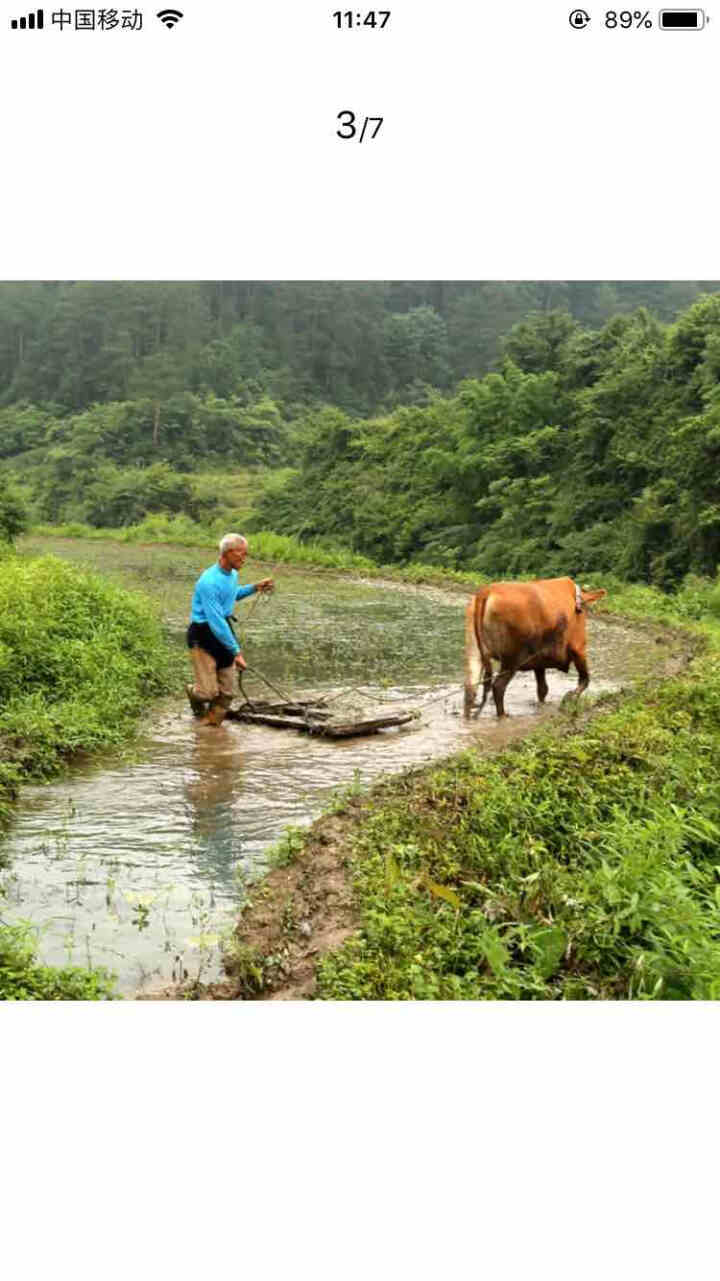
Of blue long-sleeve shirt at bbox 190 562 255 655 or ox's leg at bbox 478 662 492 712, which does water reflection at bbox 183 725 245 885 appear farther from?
ox's leg at bbox 478 662 492 712

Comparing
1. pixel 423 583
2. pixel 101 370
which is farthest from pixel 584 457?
pixel 101 370

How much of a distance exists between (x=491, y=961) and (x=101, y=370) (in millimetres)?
39971

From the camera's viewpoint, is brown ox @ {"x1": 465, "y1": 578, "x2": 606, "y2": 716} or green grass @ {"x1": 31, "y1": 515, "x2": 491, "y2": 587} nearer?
brown ox @ {"x1": 465, "y1": 578, "x2": 606, "y2": 716}

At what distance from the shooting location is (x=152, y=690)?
29.6ft

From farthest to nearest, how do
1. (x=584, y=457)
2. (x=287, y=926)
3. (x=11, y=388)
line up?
(x=11, y=388), (x=584, y=457), (x=287, y=926)

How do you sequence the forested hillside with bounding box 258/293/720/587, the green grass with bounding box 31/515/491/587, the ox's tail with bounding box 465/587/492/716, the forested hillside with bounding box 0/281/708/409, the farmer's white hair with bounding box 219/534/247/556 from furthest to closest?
the forested hillside with bounding box 0/281/708/409 < the green grass with bounding box 31/515/491/587 < the forested hillside with bounding box 258/293/720/587 < the ox's tail with bounding box 465/587/492/716 < the farmer's white hair with bounding box 219/534/247/556

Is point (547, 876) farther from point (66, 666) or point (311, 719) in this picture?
point (66, 666)

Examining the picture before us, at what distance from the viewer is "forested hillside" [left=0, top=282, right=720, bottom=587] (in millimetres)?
17172

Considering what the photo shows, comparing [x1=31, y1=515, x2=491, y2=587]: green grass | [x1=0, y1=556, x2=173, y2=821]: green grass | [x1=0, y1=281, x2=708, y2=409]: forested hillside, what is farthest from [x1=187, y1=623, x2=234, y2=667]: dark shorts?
[x1=0, y1=281, x2=708, y2=409]: forested hillside

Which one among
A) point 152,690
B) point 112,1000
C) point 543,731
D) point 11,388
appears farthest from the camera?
point 11,388

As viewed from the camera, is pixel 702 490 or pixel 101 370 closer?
pixel 702 490

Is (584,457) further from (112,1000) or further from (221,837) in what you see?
(112,1000)

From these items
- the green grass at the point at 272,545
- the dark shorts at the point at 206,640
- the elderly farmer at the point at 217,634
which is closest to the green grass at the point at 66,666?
the elderly farmer at the point at 217,634

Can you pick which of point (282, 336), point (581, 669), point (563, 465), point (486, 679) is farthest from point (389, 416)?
point (486, 679)
